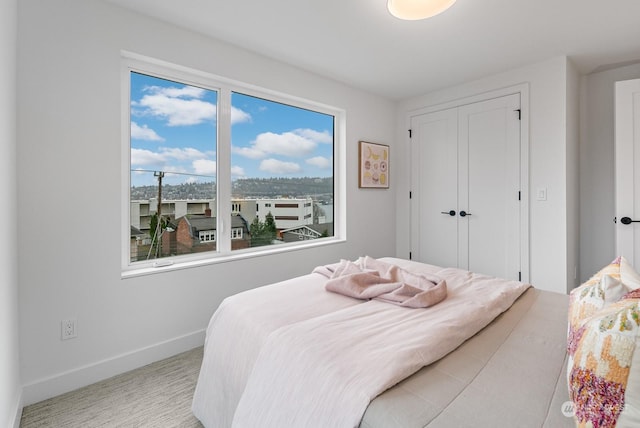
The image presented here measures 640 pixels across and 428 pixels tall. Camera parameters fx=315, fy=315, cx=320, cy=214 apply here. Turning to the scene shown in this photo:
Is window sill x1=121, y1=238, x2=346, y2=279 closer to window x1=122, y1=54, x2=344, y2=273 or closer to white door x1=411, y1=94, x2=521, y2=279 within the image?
window x1=122, y1=54, x2=344, y2=273

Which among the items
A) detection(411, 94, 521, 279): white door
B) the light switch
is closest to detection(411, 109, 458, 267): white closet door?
detection(411, 94, 521, 279): white door

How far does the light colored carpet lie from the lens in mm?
1632

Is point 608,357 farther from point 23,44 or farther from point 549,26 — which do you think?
point 23,44

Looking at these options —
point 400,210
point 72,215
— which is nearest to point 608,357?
point 72,215

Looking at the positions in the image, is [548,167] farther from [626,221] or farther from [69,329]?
[69,329]

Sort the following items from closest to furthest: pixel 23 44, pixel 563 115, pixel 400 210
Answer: pixel 23 44 < pixel 563 115 < pixel 400 210

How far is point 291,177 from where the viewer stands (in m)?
3.28

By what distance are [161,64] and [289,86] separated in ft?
3.66

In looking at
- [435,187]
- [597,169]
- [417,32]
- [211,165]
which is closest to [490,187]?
[435,187]

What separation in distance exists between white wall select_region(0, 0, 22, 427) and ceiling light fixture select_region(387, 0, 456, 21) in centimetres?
180

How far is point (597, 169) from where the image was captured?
317 cm

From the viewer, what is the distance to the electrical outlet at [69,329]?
1.88 m

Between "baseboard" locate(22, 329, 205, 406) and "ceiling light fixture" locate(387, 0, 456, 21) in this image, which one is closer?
"ceiling light fixture" locate(387, 0, 456, 21)

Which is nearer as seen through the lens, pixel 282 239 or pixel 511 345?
pixel 511 345
